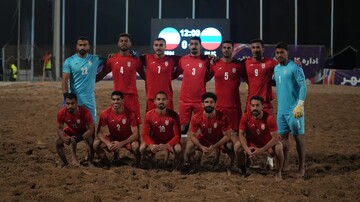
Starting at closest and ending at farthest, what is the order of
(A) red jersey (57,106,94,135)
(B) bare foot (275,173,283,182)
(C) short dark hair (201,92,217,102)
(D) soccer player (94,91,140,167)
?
(B) bare foot (275,173,283,182) → (C) short dark hair (201,92,217,102) → (D) soccer player (94,91,140,167) → (A) red jersey (57,106,94,135)

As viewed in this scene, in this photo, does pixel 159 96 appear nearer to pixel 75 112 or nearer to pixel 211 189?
pixel 75 112

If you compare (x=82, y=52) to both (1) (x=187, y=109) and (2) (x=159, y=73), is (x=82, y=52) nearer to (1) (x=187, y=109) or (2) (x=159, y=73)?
(2) (x=159, y=73)

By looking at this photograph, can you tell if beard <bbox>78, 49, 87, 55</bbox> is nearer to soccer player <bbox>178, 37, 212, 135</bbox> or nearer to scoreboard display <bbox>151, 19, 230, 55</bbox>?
soccer player <bbox>178, 37, 212, 135</bbox>

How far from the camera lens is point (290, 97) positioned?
753cm

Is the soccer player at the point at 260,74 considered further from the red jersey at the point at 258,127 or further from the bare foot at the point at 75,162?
the bare foot at the point at 75,162

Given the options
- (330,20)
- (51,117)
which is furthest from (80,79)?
(330,20)

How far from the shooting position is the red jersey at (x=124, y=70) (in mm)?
8320

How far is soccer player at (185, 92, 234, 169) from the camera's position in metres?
7.43

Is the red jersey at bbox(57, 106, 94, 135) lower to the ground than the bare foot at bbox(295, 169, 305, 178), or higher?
higher

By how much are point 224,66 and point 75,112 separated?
2341 mm

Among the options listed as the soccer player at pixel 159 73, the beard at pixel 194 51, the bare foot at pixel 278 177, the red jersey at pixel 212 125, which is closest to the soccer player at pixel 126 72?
the soccer player at pixel 159 73

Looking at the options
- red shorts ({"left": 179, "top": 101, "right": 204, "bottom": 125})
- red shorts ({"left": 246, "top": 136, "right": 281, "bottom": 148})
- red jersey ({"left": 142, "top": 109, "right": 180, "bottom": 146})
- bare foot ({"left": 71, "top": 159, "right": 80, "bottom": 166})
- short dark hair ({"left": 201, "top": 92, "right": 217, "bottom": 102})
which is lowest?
bare foot ({"left": 71, "top": 159, "right": 80, "bottom": 166})

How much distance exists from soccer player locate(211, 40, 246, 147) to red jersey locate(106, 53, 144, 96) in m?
1.33

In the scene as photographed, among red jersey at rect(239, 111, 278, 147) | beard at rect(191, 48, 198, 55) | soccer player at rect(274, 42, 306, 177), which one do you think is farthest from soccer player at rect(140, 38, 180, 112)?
soccer player at rect(274, 42, 306, 177)
